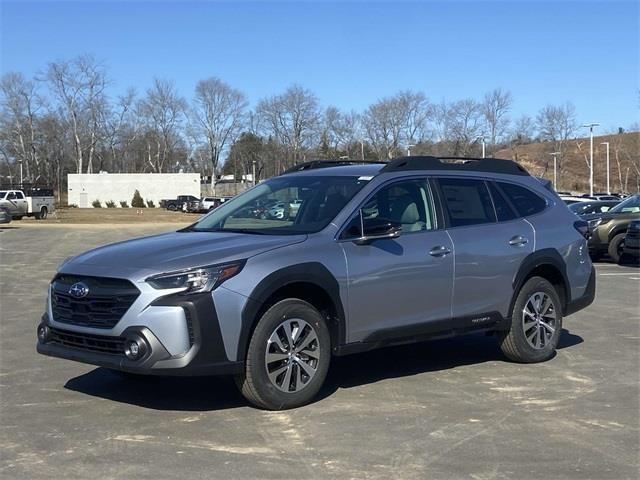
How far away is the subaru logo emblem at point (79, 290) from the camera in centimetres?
546

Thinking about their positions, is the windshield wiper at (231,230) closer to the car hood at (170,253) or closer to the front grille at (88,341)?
the car hood at (170,253)

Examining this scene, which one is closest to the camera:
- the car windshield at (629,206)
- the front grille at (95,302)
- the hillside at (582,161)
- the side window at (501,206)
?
the front grille at (95,302)

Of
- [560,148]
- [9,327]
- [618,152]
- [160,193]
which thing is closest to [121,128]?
[160,193]

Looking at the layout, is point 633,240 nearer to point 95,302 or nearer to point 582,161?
point 95,302

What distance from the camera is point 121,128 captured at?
115312 mm

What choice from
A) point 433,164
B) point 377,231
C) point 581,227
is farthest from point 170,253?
point 581,227

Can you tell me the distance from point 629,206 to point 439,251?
14537mm

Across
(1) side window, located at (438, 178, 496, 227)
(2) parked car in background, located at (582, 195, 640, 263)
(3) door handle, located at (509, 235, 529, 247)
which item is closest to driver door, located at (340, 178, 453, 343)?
(1) side window, located at (438, 178, 496, 227)

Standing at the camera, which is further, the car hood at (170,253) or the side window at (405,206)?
the side window at (405,206)

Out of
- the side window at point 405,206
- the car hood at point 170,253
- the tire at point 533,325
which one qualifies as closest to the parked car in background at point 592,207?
the tire at point 533,325

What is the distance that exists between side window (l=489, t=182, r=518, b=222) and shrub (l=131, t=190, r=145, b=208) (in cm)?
8969

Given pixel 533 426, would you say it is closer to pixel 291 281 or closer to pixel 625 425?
pixel 625 425

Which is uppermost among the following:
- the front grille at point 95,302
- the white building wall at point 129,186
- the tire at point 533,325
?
the white building wall at point 129,186

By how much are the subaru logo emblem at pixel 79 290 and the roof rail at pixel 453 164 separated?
8.58ft
